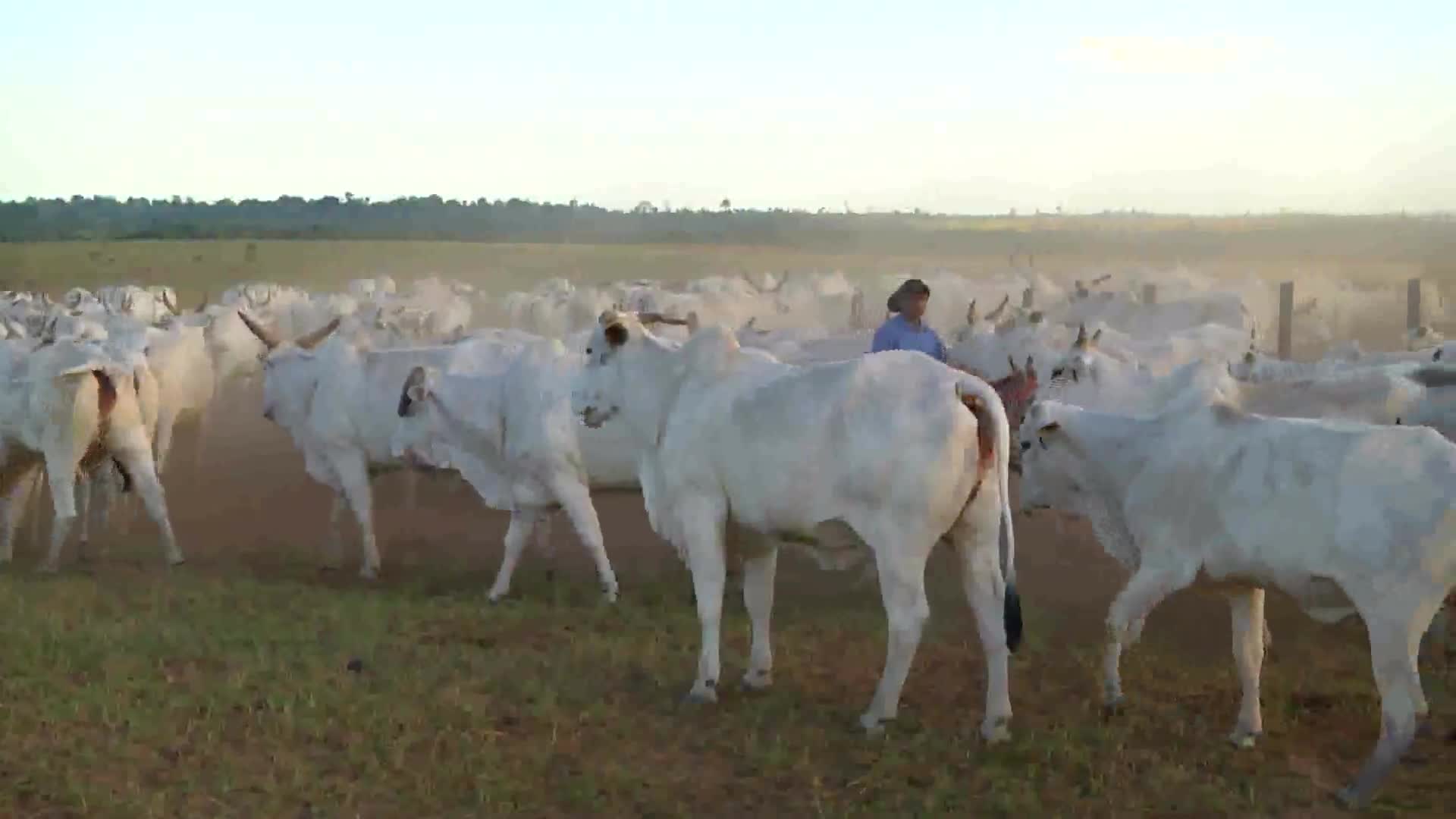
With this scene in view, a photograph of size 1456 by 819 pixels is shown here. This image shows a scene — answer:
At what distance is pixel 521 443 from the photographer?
12406 mm

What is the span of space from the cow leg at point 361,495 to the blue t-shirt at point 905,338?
5142 millimetres

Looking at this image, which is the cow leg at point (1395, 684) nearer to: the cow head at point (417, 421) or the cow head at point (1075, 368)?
the cow head at point (1075, 368)

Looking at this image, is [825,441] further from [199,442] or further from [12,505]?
[199,442]

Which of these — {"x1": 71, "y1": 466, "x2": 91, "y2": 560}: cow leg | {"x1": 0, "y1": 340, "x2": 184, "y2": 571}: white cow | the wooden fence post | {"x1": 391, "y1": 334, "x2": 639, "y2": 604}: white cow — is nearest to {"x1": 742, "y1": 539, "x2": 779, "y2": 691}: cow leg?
{"x1": 391, "y1": 334, "x2": 639, "y2": 604}: white cow

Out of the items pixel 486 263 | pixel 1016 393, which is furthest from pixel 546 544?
pixel 486 263

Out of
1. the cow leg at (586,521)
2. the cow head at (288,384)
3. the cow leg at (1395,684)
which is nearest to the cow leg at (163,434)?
the cow head at (288,384)

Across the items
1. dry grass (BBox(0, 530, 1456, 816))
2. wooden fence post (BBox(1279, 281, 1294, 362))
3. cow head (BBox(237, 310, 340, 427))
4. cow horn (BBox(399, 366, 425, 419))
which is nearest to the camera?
dry grass (BBox(0, 530, 1456, 816))

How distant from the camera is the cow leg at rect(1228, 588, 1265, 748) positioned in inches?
317

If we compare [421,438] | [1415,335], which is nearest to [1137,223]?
[1415,335]

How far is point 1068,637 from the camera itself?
10.7m

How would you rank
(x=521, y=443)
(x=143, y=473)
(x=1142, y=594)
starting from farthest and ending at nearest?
(x=143, y=473) < (x=521, y=443) < (x=1142, y=594)

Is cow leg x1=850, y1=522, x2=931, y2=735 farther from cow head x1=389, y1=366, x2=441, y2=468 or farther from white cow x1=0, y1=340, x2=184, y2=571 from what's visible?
white cow x1=0, y1=340, x2=184, y2=571

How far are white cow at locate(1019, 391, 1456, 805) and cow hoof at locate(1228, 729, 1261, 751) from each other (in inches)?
0.5

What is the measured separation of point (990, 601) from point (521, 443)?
5.28 m
